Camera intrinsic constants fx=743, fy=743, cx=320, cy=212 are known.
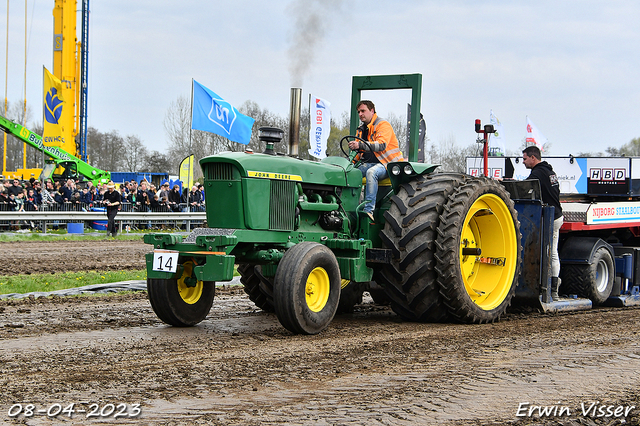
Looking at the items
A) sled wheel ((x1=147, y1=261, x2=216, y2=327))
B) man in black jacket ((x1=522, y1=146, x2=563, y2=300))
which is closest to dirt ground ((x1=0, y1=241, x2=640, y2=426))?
sled wheel ((x1=147, y1=261, x2=216, y2=327))

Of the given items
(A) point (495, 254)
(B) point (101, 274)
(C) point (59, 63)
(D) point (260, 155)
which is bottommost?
(B) point (101, 274)

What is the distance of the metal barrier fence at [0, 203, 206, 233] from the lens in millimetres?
21156

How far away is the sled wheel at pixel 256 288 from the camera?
799cm

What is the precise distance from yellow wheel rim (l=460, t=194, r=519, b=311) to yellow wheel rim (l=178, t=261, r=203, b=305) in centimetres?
284

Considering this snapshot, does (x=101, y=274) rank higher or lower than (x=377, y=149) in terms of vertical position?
lower

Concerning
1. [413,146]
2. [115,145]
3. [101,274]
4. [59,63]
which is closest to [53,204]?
[59,63]

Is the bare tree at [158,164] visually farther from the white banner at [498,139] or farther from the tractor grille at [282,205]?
Answer: the tractor grille at [282,205]

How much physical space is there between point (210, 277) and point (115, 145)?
2615 inches

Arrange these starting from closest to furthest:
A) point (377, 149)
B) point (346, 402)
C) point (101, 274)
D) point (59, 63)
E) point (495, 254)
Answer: point (346, 402) → point (377, 149) → point (495, 254) → point (101, 274) → point (59, 63)

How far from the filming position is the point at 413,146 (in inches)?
324

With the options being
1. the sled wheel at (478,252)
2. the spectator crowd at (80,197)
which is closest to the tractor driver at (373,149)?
the sled wheel at (478,252)

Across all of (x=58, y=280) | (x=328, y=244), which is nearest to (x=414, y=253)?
(x=328, y=244)

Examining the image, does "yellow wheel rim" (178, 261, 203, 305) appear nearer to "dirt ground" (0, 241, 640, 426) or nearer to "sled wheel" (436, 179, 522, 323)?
"dirt ground" (0, 241, 640, 426)

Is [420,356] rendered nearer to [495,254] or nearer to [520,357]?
[520,357]
